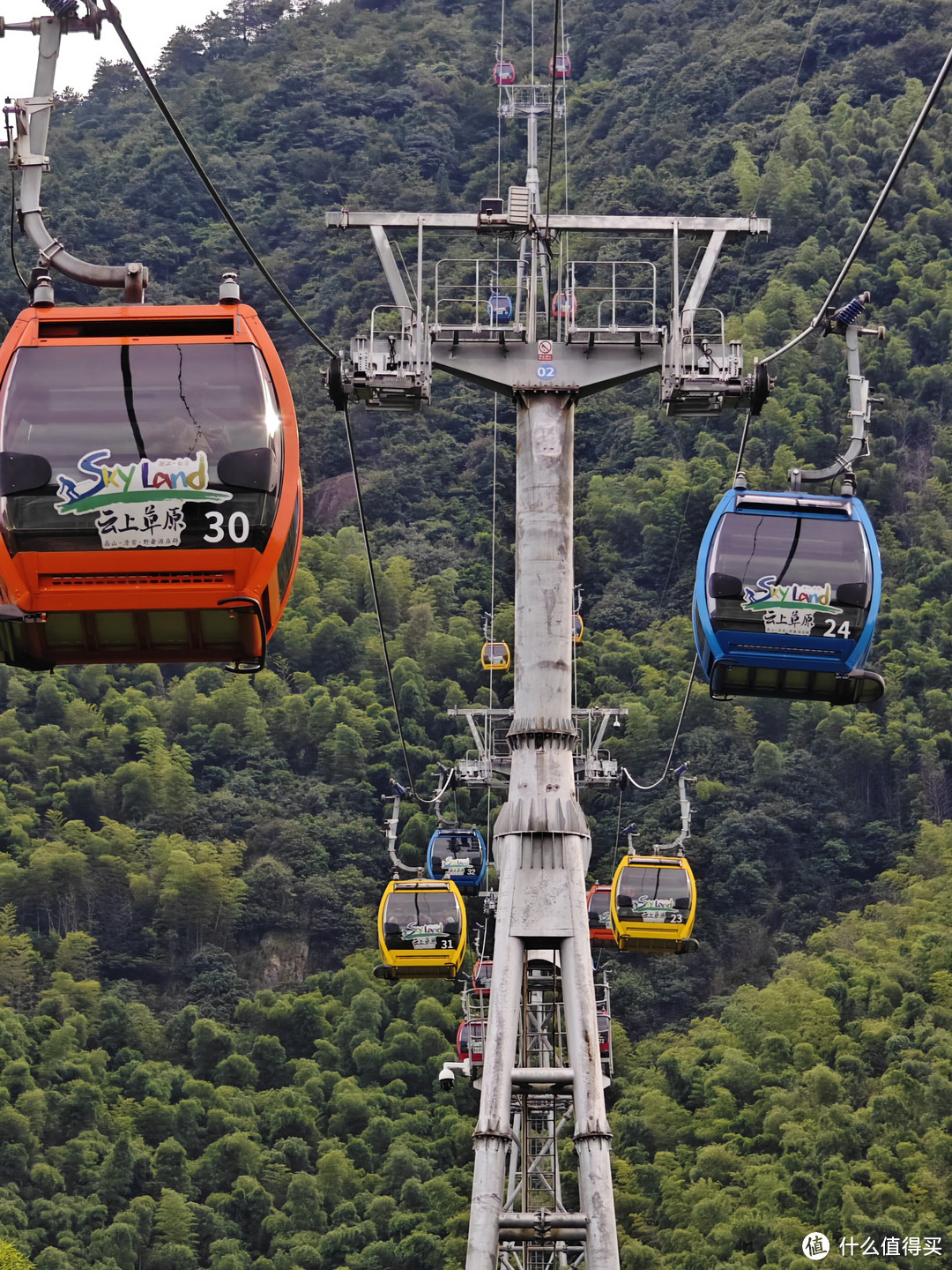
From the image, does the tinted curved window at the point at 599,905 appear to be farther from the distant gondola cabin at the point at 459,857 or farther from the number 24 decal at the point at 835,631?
the number 24 decal at the point at 835,631

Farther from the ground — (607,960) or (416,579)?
(416,579)

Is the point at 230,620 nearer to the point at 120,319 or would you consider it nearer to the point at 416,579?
the point at 120,319

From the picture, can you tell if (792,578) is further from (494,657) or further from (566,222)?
(494,657)

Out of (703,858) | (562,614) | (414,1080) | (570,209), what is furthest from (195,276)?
(562,614)

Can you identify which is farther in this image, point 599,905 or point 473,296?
point 473,296

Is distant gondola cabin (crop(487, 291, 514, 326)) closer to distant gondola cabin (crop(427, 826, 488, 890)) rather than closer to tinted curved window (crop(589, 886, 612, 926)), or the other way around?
tinted curved window (crop(589, 886, 612, 926))

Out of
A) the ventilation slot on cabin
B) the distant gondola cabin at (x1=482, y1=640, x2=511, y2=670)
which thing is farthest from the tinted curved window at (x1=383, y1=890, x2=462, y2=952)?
the ventilation slot on cabin

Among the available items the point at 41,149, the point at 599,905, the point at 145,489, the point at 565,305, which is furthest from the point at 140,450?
the point at 599,905
